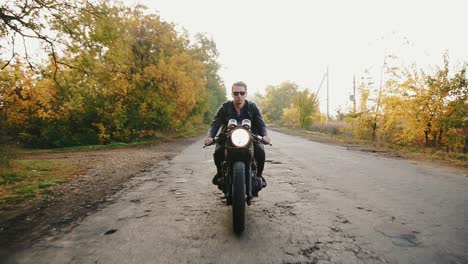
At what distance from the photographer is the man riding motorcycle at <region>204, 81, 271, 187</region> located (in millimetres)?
4289

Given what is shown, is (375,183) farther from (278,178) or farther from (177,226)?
(177,226)

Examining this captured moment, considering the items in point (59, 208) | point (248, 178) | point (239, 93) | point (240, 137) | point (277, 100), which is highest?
point (277, 100)

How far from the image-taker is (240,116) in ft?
14.5

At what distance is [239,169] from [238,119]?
1.08 m

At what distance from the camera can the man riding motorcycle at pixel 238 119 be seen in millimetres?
4289

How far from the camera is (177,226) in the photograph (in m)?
3.67

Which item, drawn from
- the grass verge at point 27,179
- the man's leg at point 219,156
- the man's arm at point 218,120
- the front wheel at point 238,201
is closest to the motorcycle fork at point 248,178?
the front wheel at point 238,201

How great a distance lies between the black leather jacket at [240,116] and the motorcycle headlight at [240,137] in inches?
27.3

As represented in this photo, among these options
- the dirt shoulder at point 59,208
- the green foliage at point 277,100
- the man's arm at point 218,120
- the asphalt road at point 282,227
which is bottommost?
the dirt shoulder at point 59,208

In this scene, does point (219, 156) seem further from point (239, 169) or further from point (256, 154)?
point (239, 169)

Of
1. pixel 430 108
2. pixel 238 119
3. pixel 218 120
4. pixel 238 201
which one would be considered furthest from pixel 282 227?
pixel 430 108

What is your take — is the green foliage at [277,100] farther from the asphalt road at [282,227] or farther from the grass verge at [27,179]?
the asphalt road at [282,227]

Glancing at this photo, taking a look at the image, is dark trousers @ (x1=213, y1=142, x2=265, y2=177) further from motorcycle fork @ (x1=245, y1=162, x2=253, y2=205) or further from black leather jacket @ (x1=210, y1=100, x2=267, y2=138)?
motorcycle fork @ (x1=245, y1=162, x2=253, y2=205)

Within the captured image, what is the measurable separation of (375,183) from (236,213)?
4318 millimetres
